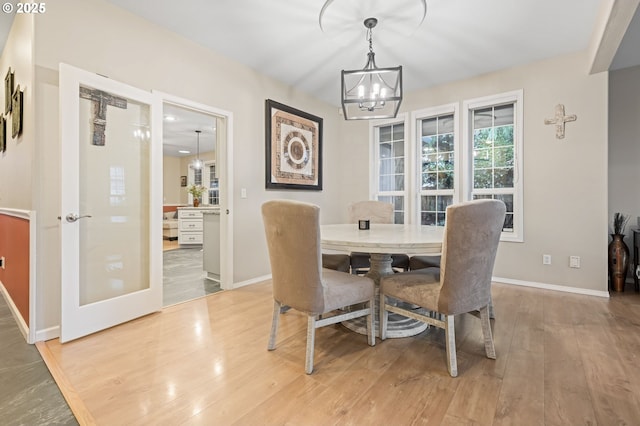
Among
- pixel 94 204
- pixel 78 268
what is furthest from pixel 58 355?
pixel 94 204

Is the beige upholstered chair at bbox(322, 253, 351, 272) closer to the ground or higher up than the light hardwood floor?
higher up

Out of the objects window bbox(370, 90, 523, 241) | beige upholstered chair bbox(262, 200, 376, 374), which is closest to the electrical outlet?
window bbox(370, 90, 523, 241)

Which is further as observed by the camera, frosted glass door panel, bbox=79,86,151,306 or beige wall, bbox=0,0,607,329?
frosted glass door panel, bbox=79,86,151,306

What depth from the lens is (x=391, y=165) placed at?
15.1 feet

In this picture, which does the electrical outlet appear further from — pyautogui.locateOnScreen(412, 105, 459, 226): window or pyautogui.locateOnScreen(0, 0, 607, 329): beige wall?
pyautogui.locateOnScreen(412, 105, 459, 226): window

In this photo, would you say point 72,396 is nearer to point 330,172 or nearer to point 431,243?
point 431,243

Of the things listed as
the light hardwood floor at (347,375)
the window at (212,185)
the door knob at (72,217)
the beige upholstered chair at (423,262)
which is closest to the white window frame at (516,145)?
the light hardwood floor at (347,375)

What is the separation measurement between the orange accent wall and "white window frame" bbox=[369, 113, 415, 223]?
394 centimetres

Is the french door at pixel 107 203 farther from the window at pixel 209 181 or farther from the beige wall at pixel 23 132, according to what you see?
the window at pixel 209 181

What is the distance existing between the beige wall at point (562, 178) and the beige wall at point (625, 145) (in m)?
0.63

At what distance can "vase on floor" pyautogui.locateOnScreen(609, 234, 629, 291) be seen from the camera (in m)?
3.15

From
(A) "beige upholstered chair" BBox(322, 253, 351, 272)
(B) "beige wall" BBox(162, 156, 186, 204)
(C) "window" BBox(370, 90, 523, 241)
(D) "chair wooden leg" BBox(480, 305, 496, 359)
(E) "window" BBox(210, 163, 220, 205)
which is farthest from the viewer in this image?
(B) "beige wall" BBox(162, 156, 186, 204)

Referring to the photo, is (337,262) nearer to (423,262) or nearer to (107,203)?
(423,262)

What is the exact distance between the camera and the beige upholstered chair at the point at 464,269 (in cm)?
158
